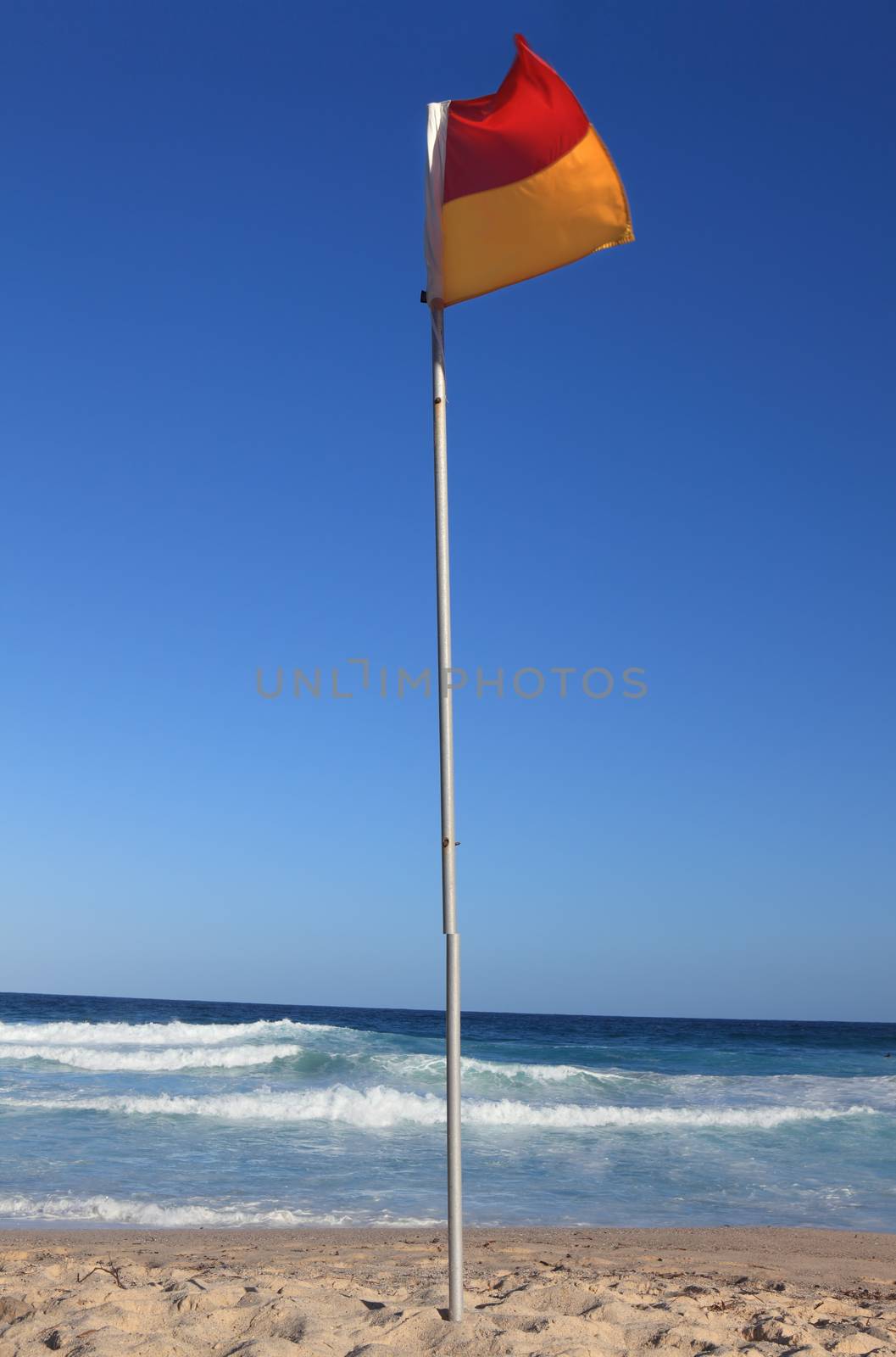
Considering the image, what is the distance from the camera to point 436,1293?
5.35 meters

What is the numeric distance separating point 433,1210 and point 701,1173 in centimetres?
400

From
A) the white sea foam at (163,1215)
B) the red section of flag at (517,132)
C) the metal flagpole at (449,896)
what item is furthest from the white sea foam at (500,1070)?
the red section of flag at (517,132)

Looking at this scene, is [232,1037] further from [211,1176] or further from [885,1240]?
[885,1240]

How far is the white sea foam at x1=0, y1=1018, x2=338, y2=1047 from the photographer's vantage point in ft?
102

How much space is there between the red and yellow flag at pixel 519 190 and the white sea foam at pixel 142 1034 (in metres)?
29.5

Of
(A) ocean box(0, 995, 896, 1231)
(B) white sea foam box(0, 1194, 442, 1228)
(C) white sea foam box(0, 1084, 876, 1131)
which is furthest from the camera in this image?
(C) white sea foam box(0, 1084, 876, 1131)

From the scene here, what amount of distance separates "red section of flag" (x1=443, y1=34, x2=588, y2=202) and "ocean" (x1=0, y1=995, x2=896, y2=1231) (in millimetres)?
8028

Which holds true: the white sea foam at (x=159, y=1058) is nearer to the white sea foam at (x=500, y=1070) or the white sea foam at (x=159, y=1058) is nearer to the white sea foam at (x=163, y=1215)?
the white sea foam at (x=500, y=1070)

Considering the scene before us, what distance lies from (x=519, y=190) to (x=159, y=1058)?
24.1 metres

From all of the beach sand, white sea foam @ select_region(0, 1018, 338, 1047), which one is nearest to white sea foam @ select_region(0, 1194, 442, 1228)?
the beach sand

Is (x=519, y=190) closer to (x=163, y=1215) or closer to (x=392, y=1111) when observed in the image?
(x=163, y=1215)

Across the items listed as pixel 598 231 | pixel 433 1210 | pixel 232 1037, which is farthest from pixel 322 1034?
pixel 598 231

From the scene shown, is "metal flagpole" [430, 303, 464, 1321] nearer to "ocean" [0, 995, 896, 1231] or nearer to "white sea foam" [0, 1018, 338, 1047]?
"ocean" [0, 995, 896, 1231]

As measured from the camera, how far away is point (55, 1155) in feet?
36.0
